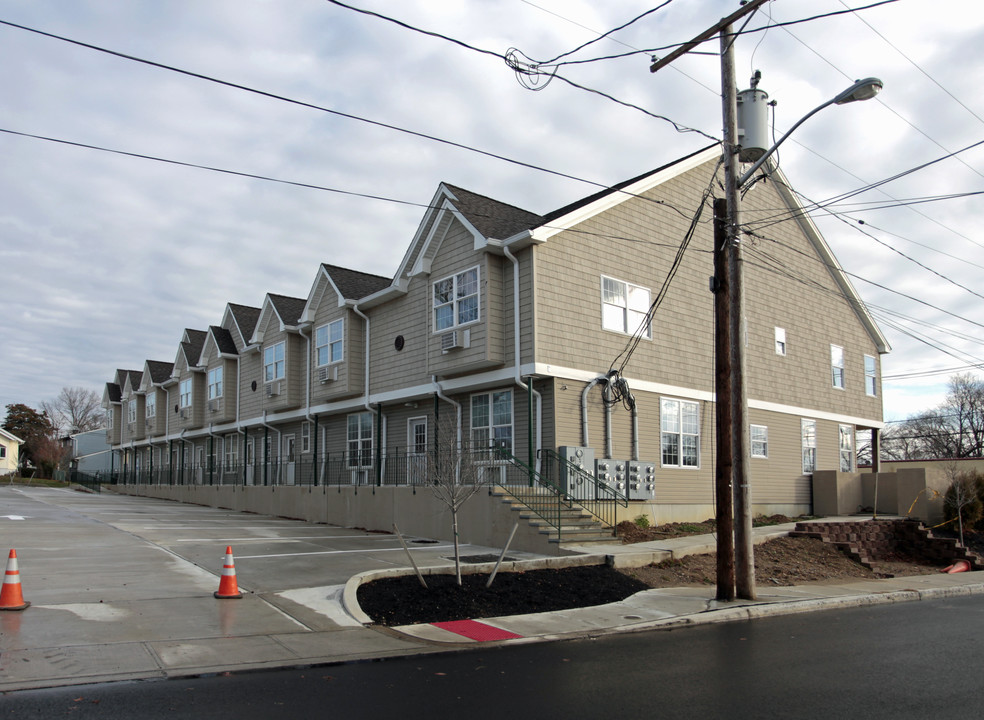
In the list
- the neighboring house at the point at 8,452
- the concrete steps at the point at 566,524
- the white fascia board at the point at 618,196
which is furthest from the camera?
the neighboring house at the point at 8,452

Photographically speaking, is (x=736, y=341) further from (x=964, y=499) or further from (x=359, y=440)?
(x=359, y=440)

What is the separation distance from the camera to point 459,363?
20266 mm

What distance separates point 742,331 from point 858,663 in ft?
18.7

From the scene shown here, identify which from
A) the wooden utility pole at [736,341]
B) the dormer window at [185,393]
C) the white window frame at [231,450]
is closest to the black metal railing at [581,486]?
the wooden utility pole at [736,341]

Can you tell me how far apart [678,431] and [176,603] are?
15.2 metres

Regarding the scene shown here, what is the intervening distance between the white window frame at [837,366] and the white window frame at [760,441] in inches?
209

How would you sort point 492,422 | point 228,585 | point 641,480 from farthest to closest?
point 492,422, point 641,480, point 228,585

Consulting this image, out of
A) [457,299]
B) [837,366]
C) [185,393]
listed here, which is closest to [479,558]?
[457,299]

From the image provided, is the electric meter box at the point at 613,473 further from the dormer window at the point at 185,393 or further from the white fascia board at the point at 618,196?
the dormer window at the point at 185,393

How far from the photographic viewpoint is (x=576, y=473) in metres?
18.3

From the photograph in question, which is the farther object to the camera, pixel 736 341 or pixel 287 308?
pixel 287 308

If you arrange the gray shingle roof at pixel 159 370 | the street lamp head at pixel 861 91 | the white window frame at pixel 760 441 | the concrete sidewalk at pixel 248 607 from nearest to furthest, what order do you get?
1. the concrete sidewalk at pixel 248 607
2. the street lamp head at pixel 861 91
3. the white window frame at pixel 760 441
4. the gray shingle roof at pixel 159 370

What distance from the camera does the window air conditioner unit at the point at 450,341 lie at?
20297 millimetres

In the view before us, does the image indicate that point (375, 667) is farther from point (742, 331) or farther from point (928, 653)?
point (742, 331)
